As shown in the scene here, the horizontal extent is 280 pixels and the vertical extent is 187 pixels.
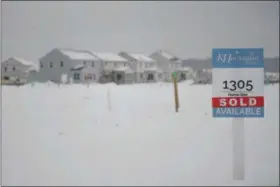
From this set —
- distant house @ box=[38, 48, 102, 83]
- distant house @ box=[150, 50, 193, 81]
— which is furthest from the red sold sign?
distant house @ box=[150, 50, 193, 81]

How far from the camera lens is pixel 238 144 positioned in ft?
4.79

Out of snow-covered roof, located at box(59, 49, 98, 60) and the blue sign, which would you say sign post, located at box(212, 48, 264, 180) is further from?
snow-covered roof, located at box(59, 49, 98, 60)

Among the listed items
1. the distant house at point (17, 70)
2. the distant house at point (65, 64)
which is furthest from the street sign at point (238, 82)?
the distant house at point (65, 64)

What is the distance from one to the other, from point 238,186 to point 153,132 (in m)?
0.85

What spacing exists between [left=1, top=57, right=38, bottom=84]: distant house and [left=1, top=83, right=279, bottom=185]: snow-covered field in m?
0.12

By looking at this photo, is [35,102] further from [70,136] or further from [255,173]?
[255,173]

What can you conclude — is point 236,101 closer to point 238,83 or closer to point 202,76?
point 238,83

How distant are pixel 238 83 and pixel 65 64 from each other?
103 inches

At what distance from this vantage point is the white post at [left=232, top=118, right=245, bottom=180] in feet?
4.54

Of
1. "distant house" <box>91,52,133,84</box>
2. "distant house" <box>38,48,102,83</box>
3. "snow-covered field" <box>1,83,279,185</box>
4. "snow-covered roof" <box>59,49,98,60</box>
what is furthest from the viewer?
"distant house" <box>91,52,133,84</box>

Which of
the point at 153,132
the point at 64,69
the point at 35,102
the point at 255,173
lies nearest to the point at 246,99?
the point at 255,173

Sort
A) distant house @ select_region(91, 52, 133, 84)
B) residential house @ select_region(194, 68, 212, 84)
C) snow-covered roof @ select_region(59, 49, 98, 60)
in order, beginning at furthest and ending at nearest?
distant house @ select_region(91, 52, 133, 84)
snow-covered roof @ select_region(59, 49, 98, 60)
residential house @ select_region(194, 68, 212, 84)

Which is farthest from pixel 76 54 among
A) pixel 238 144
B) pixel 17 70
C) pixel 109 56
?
pixel 238 144

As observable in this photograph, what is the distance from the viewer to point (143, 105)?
132 inches
